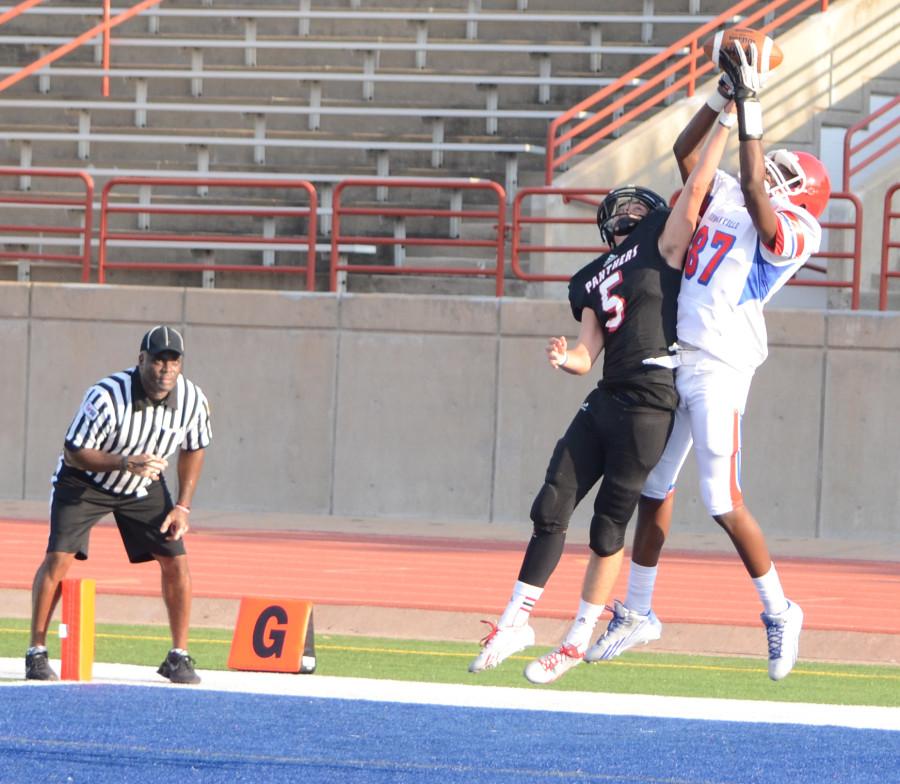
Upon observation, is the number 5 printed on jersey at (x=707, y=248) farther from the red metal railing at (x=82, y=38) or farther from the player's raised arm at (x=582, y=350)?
the red metal railing at (x=82, y=38)

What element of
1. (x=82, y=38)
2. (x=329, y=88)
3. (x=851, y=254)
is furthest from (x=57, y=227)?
(x=851, y=254)

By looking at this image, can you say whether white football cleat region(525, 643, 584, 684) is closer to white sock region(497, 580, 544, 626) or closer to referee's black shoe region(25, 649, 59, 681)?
white sock region(497, 580, 544, 626)

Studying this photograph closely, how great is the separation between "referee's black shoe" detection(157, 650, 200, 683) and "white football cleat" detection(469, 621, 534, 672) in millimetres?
2485

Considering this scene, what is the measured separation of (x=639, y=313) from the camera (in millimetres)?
7250

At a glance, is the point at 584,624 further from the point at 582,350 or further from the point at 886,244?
the point at 886,244

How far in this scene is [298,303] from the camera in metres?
17.0

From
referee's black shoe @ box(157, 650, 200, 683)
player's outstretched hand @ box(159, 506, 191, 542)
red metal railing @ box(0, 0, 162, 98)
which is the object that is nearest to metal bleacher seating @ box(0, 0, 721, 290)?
red metal railing @ box(0, 0, 162, 98)

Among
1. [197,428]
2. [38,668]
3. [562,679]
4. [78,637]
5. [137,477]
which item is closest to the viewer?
[78,637]

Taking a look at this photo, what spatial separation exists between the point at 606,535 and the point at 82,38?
15.1m

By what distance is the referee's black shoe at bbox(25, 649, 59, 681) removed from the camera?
9234 millimetres

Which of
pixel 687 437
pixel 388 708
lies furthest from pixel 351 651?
pixel 687 437

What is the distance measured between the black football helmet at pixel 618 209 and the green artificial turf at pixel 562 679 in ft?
9.86

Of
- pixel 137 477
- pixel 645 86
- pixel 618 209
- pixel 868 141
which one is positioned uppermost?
pixel 645 86

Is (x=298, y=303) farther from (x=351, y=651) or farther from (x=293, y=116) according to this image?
(x=351, y=651)
